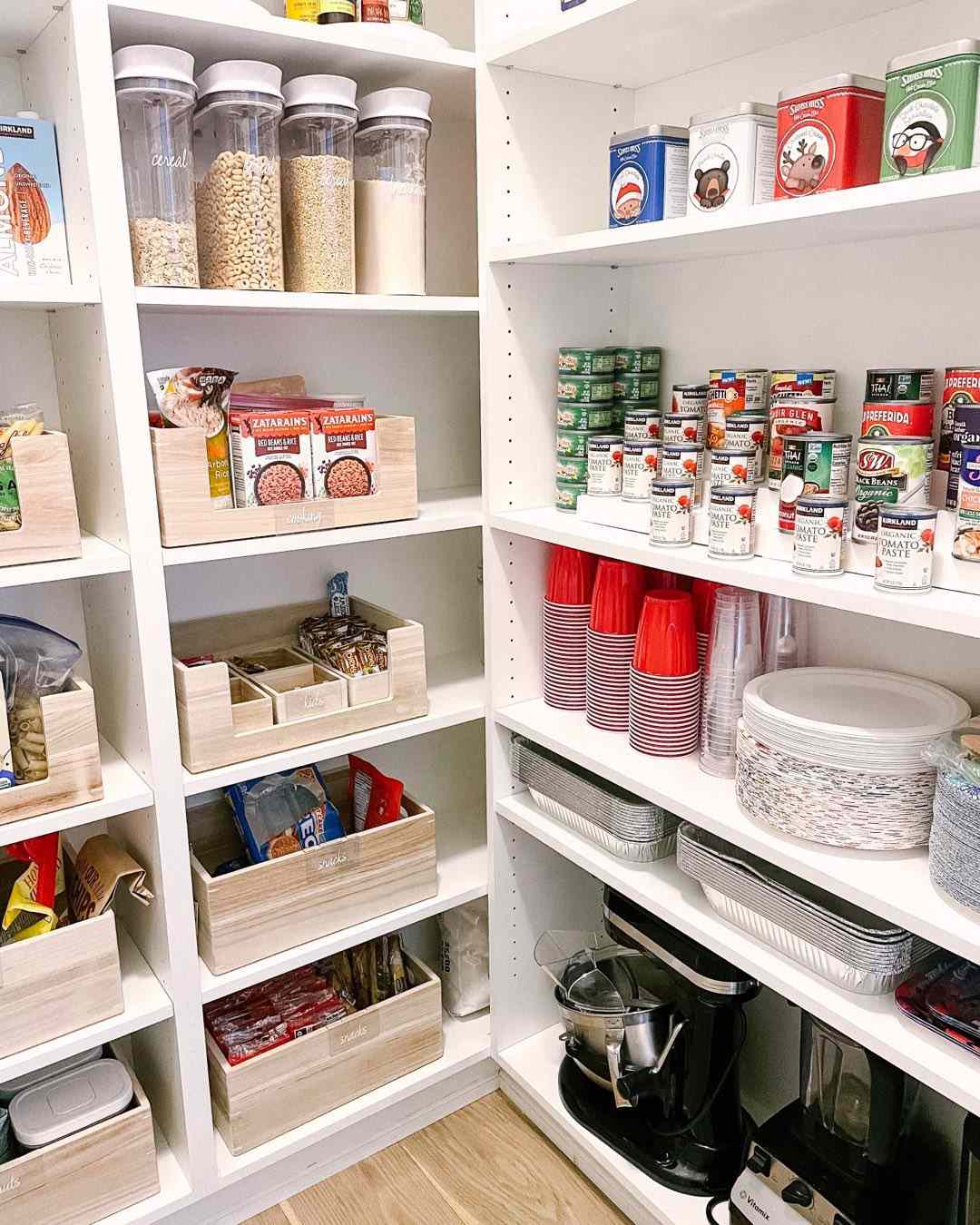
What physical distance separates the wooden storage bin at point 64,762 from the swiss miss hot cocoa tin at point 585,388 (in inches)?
33.0

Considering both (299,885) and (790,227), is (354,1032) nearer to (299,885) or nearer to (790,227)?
(299,885)

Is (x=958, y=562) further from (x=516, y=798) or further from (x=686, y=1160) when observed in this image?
(x=686, y=1160)

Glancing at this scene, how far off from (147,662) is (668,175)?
3.09 ft

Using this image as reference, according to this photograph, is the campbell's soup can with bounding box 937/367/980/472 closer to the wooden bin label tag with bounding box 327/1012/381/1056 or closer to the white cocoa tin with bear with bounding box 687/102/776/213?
the white cocoa tin with bear with bounding box 687/102/776/213

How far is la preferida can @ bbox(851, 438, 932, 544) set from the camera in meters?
1.12

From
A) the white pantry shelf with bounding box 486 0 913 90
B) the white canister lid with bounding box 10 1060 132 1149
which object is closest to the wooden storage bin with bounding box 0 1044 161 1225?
the white canister lid with bounding box 10 1060 132 1149

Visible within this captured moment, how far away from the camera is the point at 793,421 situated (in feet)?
4.43

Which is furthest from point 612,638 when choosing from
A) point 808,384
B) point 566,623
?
point 808,384

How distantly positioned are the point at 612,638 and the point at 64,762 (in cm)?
81

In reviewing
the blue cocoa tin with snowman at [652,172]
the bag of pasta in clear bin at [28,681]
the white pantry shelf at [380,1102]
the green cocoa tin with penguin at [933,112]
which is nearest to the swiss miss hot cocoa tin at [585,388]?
the blue cocoa tin with snowman at [652,172]

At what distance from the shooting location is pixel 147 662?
1.38 m

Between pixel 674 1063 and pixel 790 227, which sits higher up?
pixel 790 227

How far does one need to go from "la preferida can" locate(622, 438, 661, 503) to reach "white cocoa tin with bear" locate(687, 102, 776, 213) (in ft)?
1.16

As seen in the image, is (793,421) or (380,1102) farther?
(380,1102)
